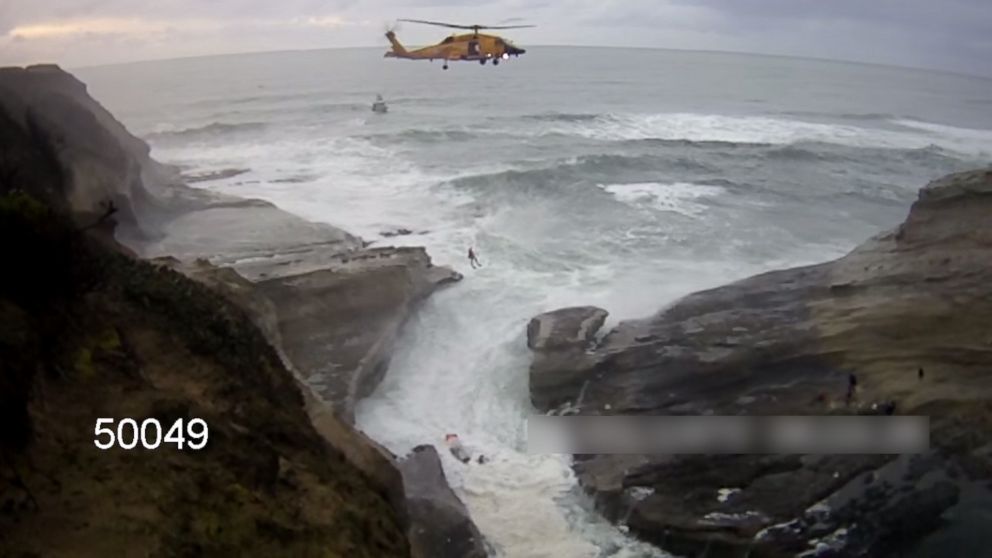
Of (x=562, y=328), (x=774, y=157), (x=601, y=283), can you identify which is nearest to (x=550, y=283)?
(x=601, y=283)

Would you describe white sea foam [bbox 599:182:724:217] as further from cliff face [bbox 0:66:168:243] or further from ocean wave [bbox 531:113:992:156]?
cliff face [bbox 0:66:168:243]

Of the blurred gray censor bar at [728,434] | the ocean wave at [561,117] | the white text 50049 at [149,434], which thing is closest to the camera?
the white text 50049 at [149,434]

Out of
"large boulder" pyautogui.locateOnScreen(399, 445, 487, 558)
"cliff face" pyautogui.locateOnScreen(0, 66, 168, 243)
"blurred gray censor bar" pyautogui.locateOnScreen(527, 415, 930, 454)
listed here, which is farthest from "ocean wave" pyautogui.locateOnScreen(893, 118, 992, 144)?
"large boulder" pyautogui.locateOnScreen(399, 445, 487, 558)

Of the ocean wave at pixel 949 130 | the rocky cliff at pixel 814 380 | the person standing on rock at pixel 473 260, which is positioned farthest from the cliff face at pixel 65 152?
the ocean wave at pixel 949 130

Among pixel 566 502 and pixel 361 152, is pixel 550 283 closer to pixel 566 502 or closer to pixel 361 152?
pixel 566 502

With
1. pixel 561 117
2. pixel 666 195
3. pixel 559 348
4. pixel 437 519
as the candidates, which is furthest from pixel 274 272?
pixel 561 117

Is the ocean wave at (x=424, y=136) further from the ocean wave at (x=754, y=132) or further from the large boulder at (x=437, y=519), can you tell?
the large boulder at (x=437, y=519)

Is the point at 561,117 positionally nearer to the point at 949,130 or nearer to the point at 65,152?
the point at 949,130
